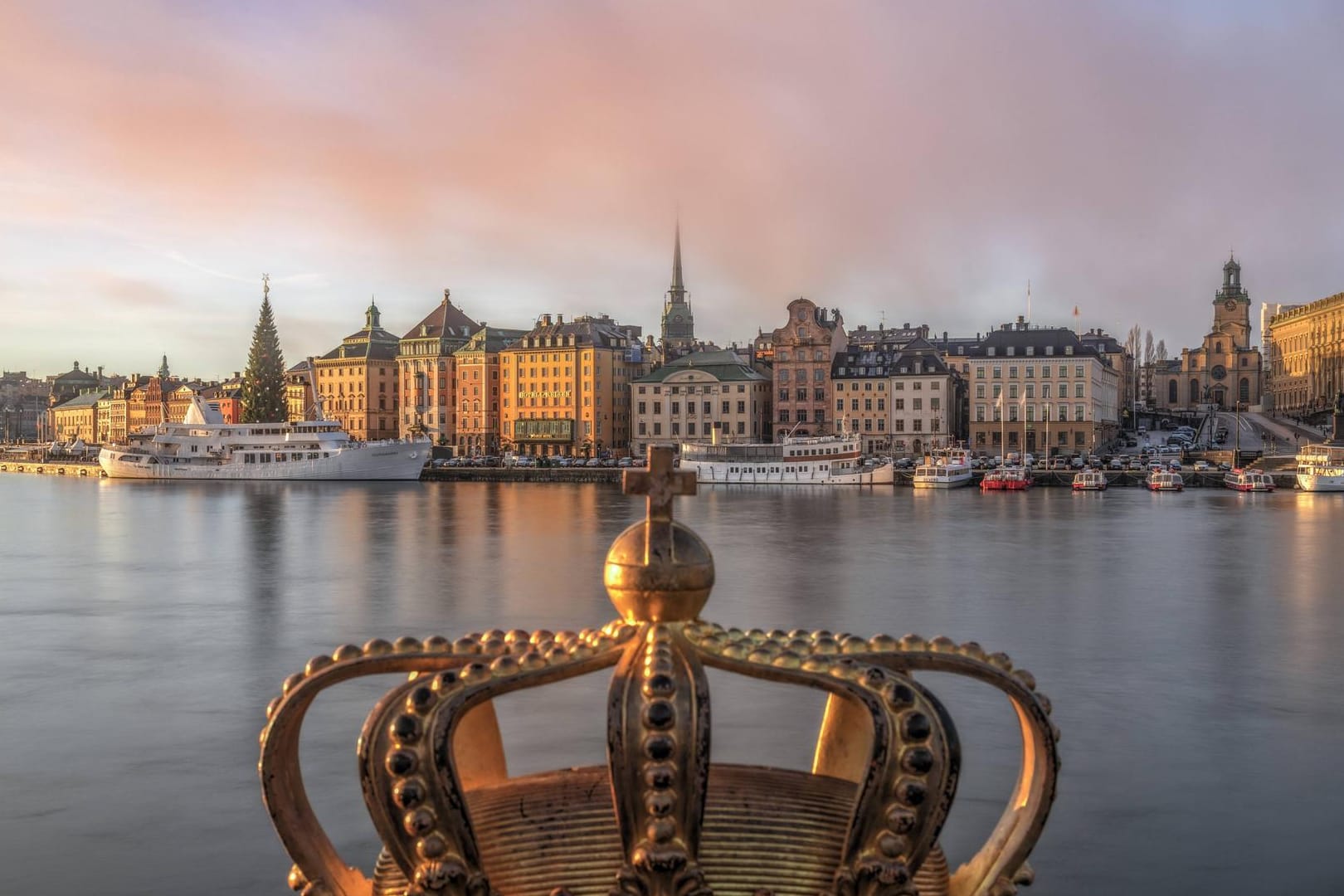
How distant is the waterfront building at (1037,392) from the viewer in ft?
352

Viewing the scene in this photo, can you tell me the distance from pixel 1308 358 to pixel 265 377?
11124 centimetres

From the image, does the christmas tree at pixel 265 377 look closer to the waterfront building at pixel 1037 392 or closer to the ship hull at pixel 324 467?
the ship hull at pixel 324 467

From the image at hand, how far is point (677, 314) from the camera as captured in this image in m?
165

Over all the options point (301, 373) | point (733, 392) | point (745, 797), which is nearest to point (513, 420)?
point (733, 392)

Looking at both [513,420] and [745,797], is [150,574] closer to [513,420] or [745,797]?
[745,797]

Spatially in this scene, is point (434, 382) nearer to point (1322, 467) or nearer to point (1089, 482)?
point (1089, 482)

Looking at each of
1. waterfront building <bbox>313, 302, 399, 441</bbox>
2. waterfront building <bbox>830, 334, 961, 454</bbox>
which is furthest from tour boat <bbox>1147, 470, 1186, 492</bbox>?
waterfront building <bbox>313, 302, 399, 441</bbox>

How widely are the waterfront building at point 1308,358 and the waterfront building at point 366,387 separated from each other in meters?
96.6

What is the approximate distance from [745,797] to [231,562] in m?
35.6

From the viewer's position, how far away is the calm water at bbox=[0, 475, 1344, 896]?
11.2 metres

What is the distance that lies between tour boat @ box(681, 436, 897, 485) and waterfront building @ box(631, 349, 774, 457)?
16851 millimetres

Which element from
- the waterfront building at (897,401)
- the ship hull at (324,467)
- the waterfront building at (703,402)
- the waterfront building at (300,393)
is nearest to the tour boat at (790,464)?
the waterfront building at (897,401)

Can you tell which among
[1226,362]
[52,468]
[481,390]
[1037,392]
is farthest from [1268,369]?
[52,468]

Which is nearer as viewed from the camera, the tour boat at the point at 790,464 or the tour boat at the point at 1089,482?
the tour boat at the point at 1089,482
